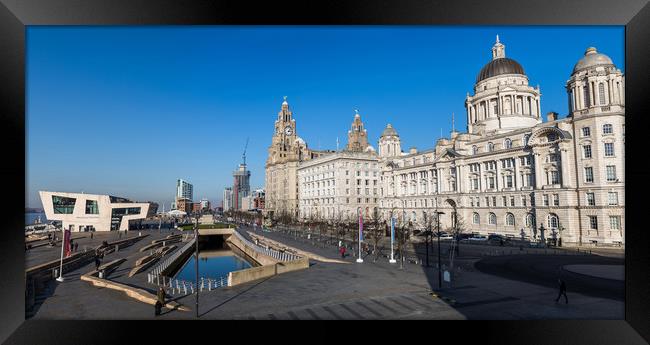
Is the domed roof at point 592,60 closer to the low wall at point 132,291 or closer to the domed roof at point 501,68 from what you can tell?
the domed roof at point 501,68

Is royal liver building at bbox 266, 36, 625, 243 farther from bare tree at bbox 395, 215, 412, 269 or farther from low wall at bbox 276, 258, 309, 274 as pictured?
low wall at bbox 276, 258, 309, 274

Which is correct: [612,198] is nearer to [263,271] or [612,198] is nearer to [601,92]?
[601,92]

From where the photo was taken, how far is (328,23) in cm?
1767

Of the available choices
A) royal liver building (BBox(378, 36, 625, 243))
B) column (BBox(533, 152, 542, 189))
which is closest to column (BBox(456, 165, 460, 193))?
royal liver building (BBox(378, 36, 625, 243))

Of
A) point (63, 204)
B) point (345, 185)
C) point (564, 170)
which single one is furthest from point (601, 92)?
point (63, 204)

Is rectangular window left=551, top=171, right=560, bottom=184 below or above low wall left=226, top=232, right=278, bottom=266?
above

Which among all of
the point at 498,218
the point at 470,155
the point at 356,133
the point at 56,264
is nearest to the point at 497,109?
the point at 470,155

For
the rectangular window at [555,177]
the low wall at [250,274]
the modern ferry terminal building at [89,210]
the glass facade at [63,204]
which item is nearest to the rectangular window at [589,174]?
the rectangular window at [555,177]

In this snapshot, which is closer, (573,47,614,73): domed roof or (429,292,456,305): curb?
(429,292,456,305): curb

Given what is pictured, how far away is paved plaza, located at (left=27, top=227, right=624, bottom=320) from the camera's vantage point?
19.7 meters

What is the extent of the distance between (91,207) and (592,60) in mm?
88795

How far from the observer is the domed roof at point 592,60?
55.4m

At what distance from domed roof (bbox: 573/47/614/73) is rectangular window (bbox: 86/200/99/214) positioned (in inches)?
3386

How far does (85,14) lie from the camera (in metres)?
17.4
